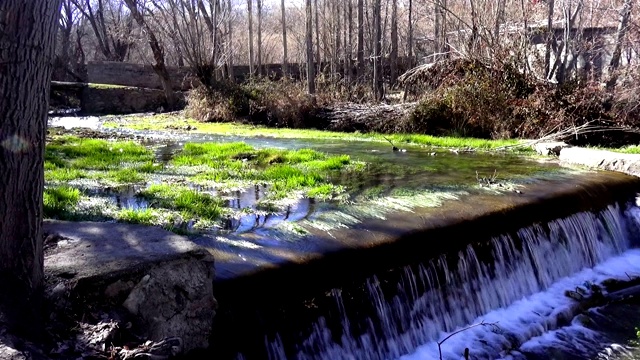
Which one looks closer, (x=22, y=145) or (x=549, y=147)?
(x=22, y=145)

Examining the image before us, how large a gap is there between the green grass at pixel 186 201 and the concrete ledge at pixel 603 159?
7547mm

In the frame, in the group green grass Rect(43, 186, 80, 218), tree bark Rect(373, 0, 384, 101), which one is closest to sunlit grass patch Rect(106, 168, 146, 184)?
green grass Rect(43, 186, 80, 218)

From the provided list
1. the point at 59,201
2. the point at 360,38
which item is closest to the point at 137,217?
the point at 59,201

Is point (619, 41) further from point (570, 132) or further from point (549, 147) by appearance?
point (549, 147)

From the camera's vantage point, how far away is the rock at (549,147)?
12927mm

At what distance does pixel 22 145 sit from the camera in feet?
11.0

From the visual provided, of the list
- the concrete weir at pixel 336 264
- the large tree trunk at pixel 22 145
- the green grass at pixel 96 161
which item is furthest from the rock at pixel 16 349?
the green grass at pixel 96 161

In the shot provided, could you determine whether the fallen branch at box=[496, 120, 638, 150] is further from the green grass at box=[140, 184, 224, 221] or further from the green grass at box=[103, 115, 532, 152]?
the green grass at box=[140, 184, 224, 221]

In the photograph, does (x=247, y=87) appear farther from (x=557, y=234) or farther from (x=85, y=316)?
(x=85, y=316)

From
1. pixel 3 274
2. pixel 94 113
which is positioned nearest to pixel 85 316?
pixel 3 274

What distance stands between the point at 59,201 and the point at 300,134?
10.5 metres

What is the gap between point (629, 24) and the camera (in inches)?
598

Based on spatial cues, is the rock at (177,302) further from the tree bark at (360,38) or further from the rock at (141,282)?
the tree bark at (360,38)

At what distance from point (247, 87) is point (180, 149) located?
7.70 meters
